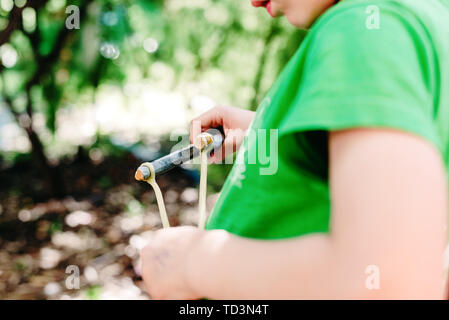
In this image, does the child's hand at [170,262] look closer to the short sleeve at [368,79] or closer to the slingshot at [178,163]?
the slingshot at [178,163]

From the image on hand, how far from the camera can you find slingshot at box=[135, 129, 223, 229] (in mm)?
702

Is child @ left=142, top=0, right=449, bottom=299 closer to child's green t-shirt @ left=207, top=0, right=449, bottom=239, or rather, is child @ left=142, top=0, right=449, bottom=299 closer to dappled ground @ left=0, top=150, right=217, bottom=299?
child's green t-shirt @ left=207, top=0, right=449, bottom=239

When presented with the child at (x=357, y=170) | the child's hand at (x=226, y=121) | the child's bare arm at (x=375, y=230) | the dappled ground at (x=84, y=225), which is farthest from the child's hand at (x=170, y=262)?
the dappled ground at (x=84, y=225)

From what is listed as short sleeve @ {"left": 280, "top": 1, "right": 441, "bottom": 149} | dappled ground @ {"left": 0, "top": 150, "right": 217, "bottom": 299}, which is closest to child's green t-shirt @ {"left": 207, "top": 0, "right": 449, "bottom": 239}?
short sleeve @ {"left": 280, "top": 1, "right": 441, "bottom": 149}

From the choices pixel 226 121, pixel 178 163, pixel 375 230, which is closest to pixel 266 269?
pixel 375 230

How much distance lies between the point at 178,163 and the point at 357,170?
43 cm

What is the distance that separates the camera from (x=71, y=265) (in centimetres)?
297

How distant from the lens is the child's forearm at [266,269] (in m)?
0.43

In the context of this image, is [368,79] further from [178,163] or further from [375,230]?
[178,163]

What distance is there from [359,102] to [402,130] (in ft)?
0.15

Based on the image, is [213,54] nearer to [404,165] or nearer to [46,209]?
[46,209]

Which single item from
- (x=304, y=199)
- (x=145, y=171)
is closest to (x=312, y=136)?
(x=304, y=199)

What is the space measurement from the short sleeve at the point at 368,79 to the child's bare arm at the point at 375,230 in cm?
2

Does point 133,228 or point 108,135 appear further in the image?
point 108,135
